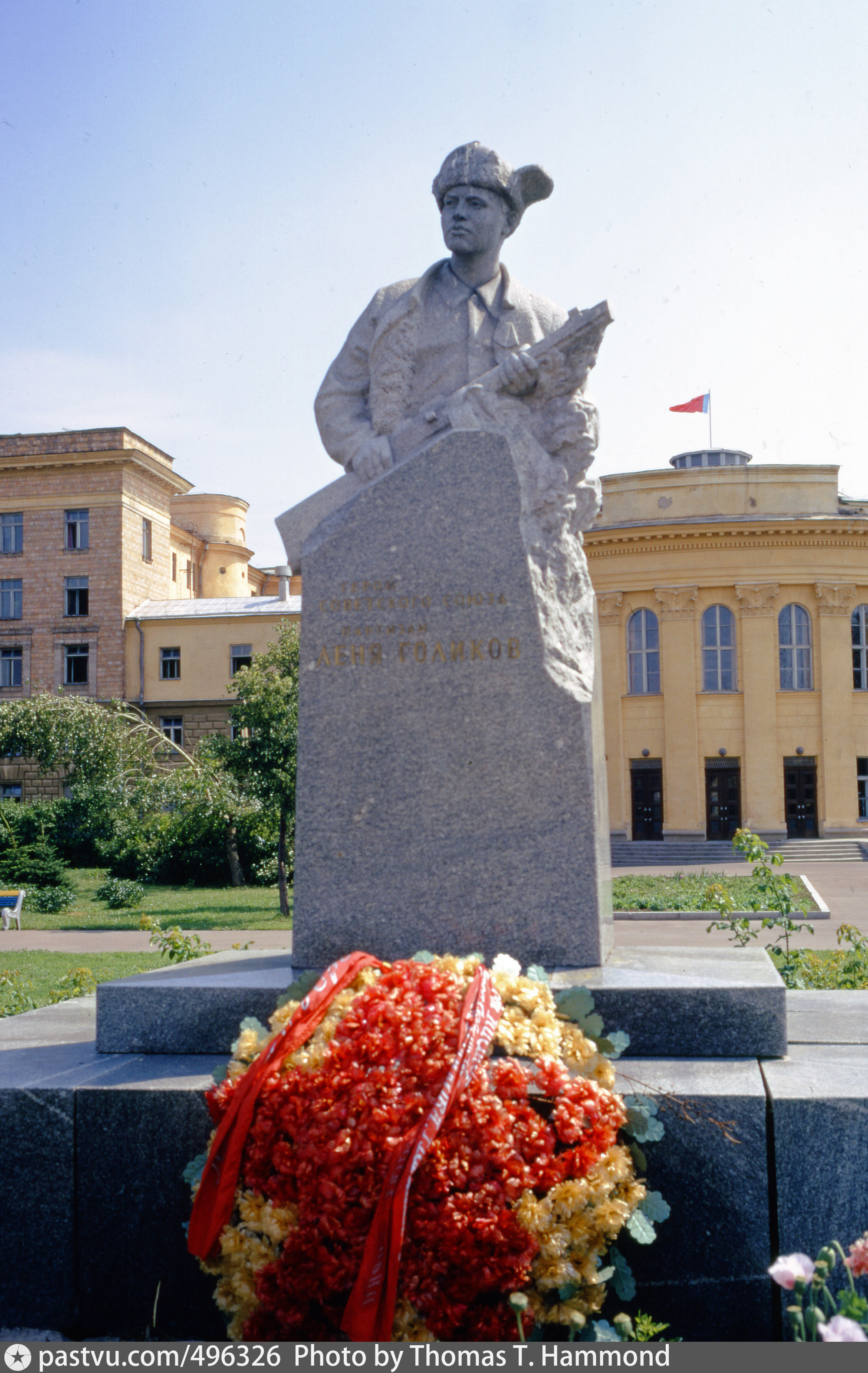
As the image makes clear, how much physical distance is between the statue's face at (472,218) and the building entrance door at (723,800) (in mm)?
35100

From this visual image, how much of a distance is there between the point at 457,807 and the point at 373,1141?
1951 mm

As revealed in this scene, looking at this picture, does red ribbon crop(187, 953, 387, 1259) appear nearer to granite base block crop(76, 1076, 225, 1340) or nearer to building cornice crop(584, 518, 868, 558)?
granite base block crop(76, 1076, 225, 1340)

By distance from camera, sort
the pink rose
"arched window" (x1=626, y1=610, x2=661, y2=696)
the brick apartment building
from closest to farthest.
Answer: the pink rose
"arched window" (x1=626, y1=610, x2=661, y2=696)
the brick apartment building

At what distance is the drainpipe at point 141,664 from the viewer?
150 ft

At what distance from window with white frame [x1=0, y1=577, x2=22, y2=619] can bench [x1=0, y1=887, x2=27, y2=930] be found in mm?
25064

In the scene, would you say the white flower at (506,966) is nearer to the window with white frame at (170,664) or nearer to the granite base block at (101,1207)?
the granite base block at (101,1207)

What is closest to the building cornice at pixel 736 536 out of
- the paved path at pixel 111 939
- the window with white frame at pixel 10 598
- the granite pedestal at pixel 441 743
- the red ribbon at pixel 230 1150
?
the paved path at pixel 111 939

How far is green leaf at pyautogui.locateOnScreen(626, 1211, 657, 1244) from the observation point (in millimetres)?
3068

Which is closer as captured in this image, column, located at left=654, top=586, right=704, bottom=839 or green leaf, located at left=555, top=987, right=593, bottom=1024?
Result: green leaf, located at left=555, top=987, right=593, bottom=1024

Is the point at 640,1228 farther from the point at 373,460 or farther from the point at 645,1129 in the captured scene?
the point at 373,460

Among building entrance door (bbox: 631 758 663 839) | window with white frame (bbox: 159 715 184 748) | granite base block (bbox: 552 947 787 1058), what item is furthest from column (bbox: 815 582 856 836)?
granite base block (bbox: 552 947 787 1058)

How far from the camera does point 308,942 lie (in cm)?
479

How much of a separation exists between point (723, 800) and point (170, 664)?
20.8m

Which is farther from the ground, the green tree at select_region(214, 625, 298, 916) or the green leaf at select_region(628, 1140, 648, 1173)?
the green tree at select_region(214, 625, 298, 916)
